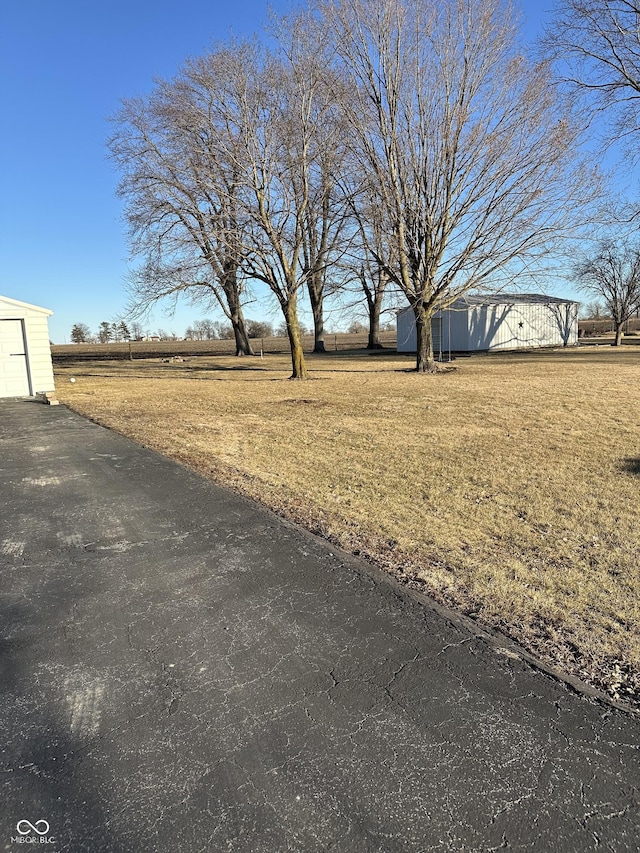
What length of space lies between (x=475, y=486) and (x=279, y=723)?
359cm

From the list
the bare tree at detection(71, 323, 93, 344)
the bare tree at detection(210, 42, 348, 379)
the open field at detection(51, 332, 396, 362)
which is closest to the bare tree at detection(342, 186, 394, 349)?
the bare tree at detection(210, 42, 348, 379)

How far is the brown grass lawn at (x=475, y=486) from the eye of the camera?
2.82 metres

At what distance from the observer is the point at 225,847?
1.51m

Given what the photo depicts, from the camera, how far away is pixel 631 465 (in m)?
5.77

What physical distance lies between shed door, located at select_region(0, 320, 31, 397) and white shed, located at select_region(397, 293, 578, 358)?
21570 mm

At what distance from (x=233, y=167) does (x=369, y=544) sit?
15.5 meters

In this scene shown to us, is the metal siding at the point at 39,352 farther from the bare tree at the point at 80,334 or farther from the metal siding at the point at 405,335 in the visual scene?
the bare tree at the point at 80,334

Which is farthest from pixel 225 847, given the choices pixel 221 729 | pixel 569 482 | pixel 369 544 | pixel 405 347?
pixel 405 347

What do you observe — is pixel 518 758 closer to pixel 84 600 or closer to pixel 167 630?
pixel 167 630

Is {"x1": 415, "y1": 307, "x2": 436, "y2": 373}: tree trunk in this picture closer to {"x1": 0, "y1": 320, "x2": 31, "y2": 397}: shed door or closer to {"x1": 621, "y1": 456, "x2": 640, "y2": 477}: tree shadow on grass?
{"x1": 0, "y1": 320, "x2": 31, "y2": 397}: shed door

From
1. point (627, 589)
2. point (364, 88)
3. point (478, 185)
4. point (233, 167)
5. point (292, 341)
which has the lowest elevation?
point (627, 589)

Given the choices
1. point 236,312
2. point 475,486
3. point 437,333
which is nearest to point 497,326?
point 437,333

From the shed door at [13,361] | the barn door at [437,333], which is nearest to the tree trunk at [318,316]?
the barn door at [437,333]

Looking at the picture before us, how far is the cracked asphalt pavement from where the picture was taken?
157cm
